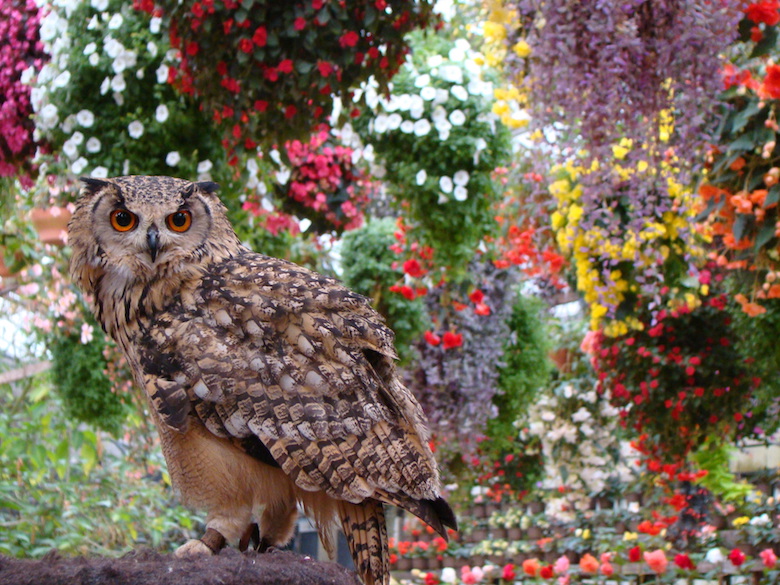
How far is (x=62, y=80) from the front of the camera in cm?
185

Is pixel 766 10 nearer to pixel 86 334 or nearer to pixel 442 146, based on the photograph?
pixel 442 146

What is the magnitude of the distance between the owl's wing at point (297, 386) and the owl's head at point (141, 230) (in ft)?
0.16

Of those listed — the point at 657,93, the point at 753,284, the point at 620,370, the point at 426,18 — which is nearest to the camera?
the point at 426,18

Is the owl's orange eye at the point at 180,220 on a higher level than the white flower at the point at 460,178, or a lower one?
lower

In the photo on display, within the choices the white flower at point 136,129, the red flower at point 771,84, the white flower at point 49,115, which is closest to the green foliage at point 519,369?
the red flower at point 771,84

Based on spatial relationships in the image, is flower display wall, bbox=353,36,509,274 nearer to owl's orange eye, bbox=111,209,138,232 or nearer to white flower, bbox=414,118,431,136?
white flower, bbox=414,118,431,136

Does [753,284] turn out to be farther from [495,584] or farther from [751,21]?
[495,584]

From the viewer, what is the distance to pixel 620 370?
3.52m

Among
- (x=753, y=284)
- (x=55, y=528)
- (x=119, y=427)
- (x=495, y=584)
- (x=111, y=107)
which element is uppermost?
(x=111, y=107)

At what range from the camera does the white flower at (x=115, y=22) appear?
1.87 meters

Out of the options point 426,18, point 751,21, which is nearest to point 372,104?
point 426,18

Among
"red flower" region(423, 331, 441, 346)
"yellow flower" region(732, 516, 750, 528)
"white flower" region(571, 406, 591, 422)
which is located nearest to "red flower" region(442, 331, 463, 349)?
"red flower" region(423, 331, 441, 346)

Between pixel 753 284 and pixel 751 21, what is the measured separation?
0.71 metres

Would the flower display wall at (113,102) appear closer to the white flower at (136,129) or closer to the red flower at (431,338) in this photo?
the white flower at (136,129)
